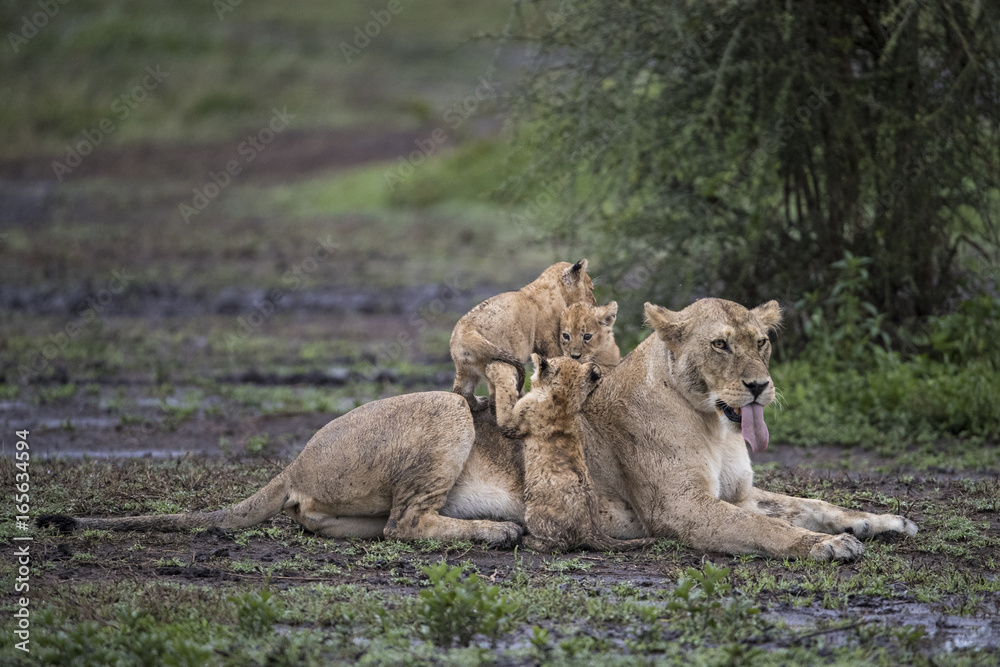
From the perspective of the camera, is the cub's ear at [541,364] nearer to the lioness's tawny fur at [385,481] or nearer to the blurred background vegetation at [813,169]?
the lioness's tawny fur at [385,481]

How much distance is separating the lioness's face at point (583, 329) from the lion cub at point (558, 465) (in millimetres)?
366

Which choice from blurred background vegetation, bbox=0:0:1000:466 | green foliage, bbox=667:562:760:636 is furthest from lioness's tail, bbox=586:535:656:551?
blurred background vegetation, bbox=0:0:1000:466

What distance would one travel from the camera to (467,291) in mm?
18391

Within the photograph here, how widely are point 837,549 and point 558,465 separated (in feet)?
4.79

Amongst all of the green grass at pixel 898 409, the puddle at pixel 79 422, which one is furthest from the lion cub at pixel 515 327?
the puddle at pixel 79 422

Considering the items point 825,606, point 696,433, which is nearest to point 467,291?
point 696,433

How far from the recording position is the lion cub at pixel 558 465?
609 centimetres

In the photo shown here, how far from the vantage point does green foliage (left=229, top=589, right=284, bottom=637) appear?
4836 mm

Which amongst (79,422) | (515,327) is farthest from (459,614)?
(79,422)

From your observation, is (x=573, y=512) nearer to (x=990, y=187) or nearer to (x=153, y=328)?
(x=990, y=187)

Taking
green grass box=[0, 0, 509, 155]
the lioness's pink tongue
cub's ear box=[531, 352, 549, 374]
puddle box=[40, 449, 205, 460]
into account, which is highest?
green grass box=[0, 0, 509, 155]

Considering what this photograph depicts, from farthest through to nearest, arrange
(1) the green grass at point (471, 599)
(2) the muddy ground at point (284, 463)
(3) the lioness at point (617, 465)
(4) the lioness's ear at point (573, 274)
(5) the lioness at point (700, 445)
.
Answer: (4) the lioness's ear at point (573, 274)
(3) the lioness at point (617, 465)
(5) the lioness at point (700, 445)
(2) the muddy ground at point (284, 463)
(1) the green grass at point (471, 599)

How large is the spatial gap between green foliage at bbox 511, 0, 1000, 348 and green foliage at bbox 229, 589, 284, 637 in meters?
6.50

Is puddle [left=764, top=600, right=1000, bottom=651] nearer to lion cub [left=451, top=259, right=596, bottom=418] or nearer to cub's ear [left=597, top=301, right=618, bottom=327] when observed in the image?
lion cub [left=451, top=259, right=596, bottom=418]
